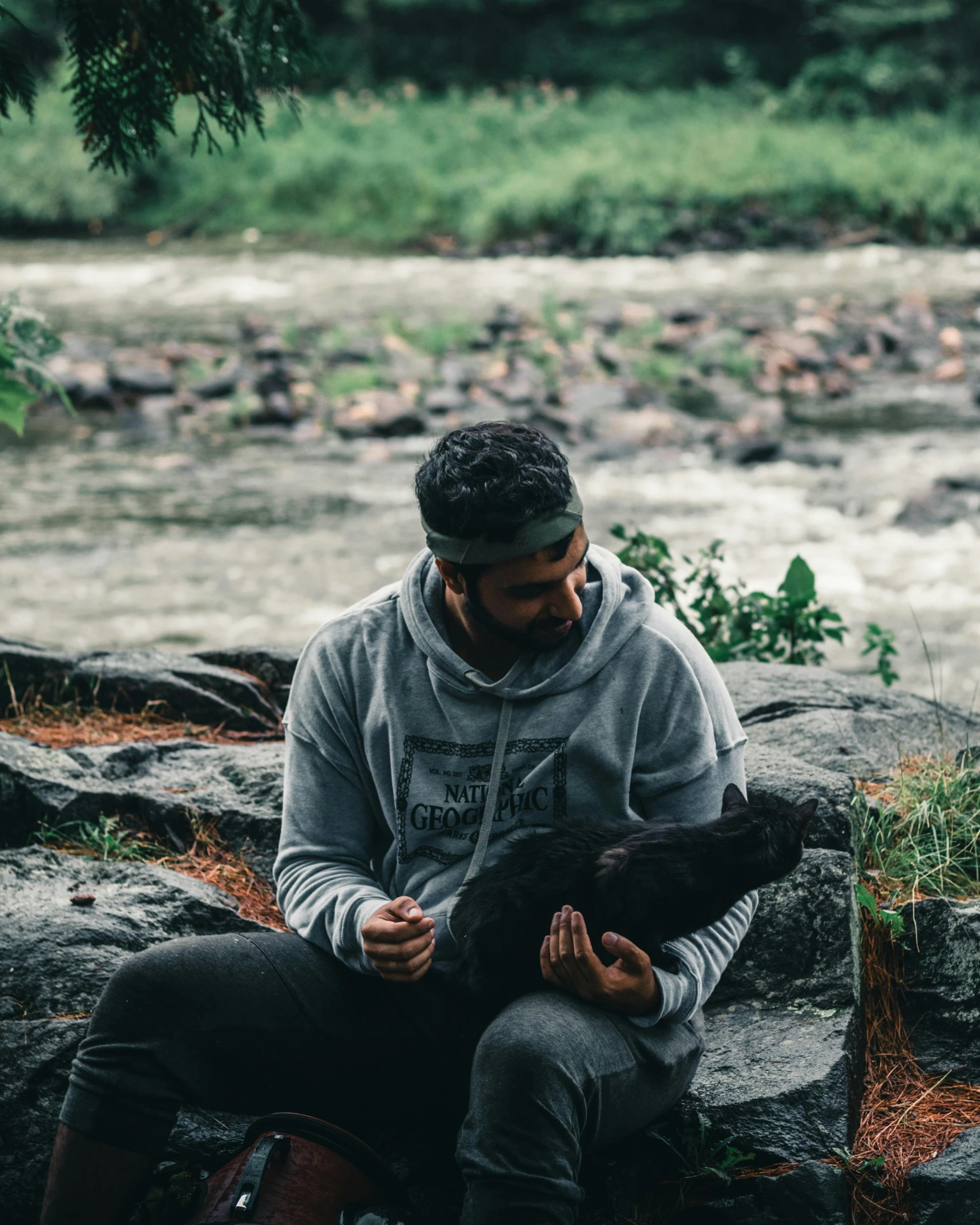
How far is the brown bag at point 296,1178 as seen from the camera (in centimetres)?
220

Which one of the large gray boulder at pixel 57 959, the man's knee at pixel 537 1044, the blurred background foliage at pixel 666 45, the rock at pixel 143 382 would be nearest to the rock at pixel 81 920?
the large gray boulder at pixel 57 959

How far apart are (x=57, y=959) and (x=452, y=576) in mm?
1171

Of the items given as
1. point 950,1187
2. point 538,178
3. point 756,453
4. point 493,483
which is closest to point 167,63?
point 493,483

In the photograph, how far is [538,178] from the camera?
24531 mm

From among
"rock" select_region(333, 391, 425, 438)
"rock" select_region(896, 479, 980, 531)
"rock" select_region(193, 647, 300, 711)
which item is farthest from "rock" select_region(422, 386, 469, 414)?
"rock" select_region(193, 647, 300, 711)

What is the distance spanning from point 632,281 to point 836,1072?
17560mm

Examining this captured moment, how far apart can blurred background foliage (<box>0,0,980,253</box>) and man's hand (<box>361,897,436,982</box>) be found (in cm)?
1562

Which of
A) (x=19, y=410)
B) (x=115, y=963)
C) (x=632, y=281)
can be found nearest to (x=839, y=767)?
(x=115, y=963)

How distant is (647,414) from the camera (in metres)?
12.1

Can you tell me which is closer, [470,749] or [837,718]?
[470,749]

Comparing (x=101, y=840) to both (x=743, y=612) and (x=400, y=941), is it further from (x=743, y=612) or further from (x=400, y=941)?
(x=743, y=612)

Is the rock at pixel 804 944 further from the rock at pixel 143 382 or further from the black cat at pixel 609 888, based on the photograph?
the rock at pixel 143 382

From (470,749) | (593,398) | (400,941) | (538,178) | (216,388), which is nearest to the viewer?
(400,941)

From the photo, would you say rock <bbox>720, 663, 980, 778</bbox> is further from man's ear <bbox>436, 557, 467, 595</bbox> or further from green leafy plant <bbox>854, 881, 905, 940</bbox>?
man's ear <bbox>436, 557, 467, 595</bbox>
